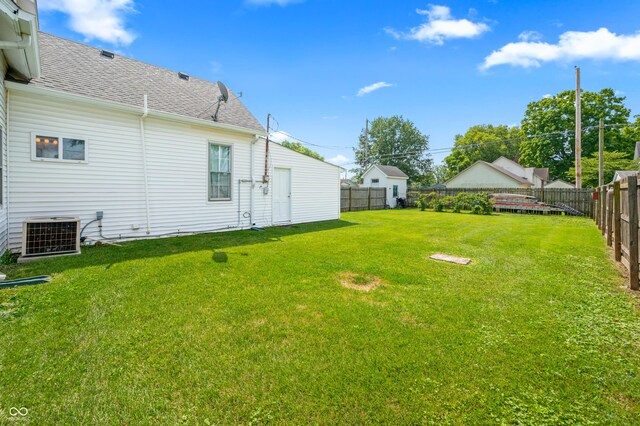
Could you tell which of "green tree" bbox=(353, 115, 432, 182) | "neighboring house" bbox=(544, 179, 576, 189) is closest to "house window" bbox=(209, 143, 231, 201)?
"green tree" bbox=(353, 115, 432, 182)

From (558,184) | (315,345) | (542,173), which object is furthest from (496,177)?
(315,345)

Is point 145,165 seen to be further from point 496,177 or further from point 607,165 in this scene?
point 607,165

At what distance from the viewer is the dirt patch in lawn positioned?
12.2 feet

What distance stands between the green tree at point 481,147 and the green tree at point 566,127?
4707 mm

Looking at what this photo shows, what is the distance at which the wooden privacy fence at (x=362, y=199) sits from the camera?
17.1 metres

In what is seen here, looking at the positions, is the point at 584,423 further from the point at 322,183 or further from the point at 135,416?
the point at 322,183

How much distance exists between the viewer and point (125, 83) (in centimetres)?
695

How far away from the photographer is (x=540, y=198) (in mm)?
15938

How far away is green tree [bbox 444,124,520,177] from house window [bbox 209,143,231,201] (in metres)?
35.0

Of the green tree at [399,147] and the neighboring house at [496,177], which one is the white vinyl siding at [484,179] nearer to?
the neighboring house at [496,177]

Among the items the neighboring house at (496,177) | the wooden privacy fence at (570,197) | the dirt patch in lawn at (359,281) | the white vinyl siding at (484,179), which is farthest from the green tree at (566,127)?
the dirt patch in lawn at (359,281)

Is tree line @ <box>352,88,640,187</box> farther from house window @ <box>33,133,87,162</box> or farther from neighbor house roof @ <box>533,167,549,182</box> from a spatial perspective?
house window @ <box>33,133,87,162</box>

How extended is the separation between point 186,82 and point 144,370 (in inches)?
369
